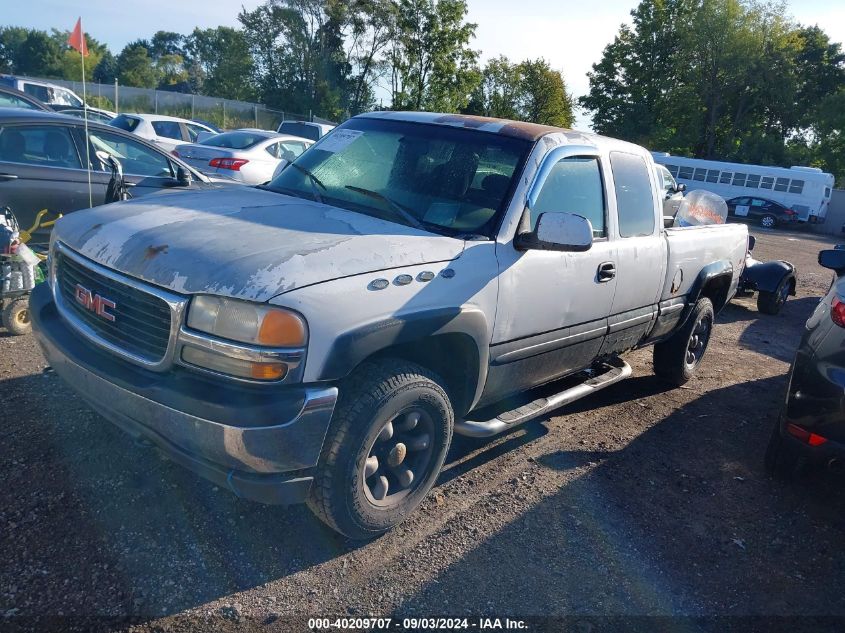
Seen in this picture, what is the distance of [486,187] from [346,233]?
0.95 metres

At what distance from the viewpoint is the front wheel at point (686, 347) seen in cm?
572

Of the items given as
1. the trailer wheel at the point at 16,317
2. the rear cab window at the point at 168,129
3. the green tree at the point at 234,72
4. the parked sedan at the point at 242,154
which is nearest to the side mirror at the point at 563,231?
the trailer wheel at the point at 16,317

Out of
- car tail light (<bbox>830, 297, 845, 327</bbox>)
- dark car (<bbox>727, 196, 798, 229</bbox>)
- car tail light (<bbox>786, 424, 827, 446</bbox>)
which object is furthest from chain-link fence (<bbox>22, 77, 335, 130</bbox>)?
car tail light (<bbox>786, 424, 827, 446</bbox>)

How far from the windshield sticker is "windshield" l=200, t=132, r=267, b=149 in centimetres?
862

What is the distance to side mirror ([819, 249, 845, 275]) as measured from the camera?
463 cm

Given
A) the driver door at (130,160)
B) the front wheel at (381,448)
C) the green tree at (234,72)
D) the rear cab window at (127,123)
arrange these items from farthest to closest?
the green tree at (234,72) < the rear cab window at (127,123) < the driver door at (130,160) < the front wheel at (381,448)

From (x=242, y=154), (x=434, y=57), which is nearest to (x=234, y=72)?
(x=434, y=57)

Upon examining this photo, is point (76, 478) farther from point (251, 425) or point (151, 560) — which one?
point (251, 425)

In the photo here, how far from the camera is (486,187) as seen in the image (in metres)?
3.72

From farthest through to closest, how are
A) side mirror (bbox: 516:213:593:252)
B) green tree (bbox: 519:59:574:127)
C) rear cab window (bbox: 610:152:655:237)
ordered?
green tree (bbox: 519:59:574:127)
rear cab window (bbox: 610:152:655:237)
side mirror (bbox: 516:213:593:252)

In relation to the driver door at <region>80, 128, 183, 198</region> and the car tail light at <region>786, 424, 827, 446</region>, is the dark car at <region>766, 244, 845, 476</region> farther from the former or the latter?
the driver door at <region>80, 128, 183, 198</region>

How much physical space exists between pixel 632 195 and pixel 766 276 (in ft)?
20.8

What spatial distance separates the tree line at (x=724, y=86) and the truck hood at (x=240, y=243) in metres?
48.7

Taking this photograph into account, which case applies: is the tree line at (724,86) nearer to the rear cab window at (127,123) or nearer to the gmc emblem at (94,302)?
the rear cab window at (127,123)
